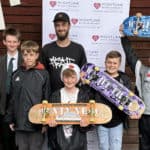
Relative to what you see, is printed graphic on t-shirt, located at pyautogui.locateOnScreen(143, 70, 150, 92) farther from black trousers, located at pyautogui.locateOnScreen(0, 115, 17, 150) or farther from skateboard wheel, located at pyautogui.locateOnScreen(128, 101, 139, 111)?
black trousers, located at pyautogui.locateOnScreen(0, 115, 17, 150)

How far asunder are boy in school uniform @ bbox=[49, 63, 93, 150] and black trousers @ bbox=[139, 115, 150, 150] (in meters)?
0.77

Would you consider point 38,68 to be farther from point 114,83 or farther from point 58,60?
point 114,83

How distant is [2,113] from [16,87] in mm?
428

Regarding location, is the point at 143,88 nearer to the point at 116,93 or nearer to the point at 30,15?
the point at 116,93

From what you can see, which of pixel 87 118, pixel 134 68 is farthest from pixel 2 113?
pixel 134 68

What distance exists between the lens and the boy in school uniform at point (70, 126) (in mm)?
4453

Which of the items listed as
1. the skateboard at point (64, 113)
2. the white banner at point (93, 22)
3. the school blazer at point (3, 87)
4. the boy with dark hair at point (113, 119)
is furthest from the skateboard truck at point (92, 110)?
the white banner at point (93, 22)

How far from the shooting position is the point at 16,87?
4.53m

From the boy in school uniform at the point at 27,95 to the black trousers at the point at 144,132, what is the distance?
1158 millimetres

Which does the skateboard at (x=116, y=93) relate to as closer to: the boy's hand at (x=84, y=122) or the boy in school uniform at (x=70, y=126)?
the boy in school uniform at (x=70, y=126)

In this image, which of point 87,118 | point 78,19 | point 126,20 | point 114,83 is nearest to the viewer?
point 87,118

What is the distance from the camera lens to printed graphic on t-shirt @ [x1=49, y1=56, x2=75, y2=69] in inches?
194

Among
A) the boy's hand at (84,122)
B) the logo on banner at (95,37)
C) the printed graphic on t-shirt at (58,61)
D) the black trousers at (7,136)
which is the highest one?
the logo on banner at (95,37)

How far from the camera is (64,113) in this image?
4.46 metres
